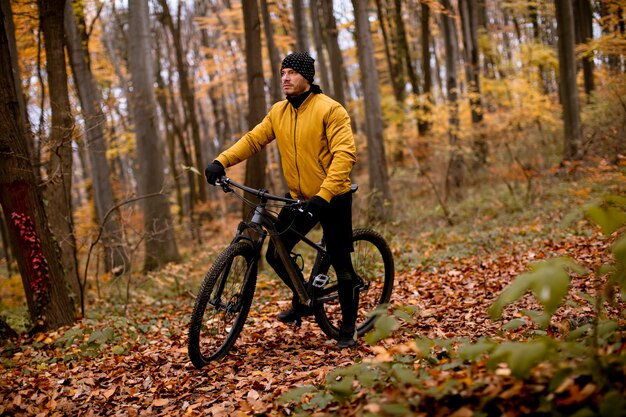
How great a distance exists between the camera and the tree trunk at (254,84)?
8.60 metres

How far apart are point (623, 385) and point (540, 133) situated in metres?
18.9

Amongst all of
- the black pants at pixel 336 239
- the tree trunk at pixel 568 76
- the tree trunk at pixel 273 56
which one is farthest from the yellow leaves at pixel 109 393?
the tree trunk at pixel 568 76

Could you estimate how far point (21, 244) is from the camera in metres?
5.42

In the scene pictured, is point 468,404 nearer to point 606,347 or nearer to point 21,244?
point 606,347

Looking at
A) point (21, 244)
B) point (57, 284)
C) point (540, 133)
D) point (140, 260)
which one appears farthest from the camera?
point (540, 133)

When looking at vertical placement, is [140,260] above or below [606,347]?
below

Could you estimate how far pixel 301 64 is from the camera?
4121mm

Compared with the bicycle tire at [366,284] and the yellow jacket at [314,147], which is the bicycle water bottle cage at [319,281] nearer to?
the bicycle tire at [366,284]

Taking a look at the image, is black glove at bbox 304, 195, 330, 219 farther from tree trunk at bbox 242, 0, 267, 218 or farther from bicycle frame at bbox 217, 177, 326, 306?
tree trunk at bbox 242, 0, 267, 218

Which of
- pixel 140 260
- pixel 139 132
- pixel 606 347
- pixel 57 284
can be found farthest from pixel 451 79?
pixel 606 347

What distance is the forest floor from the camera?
8.28 feet

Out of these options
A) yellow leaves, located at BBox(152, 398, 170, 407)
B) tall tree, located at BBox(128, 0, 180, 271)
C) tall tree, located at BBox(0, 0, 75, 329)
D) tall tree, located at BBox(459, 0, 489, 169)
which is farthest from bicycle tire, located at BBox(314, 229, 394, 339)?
tall tree, located at BBox(459, 0, 489, 169)

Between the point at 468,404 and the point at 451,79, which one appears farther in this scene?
the point at 451,79

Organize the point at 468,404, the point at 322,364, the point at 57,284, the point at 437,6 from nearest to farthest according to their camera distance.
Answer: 1. the point at 468,404
2. the point at 322,364
3. the point at 57,284
4. the point at 437,6
